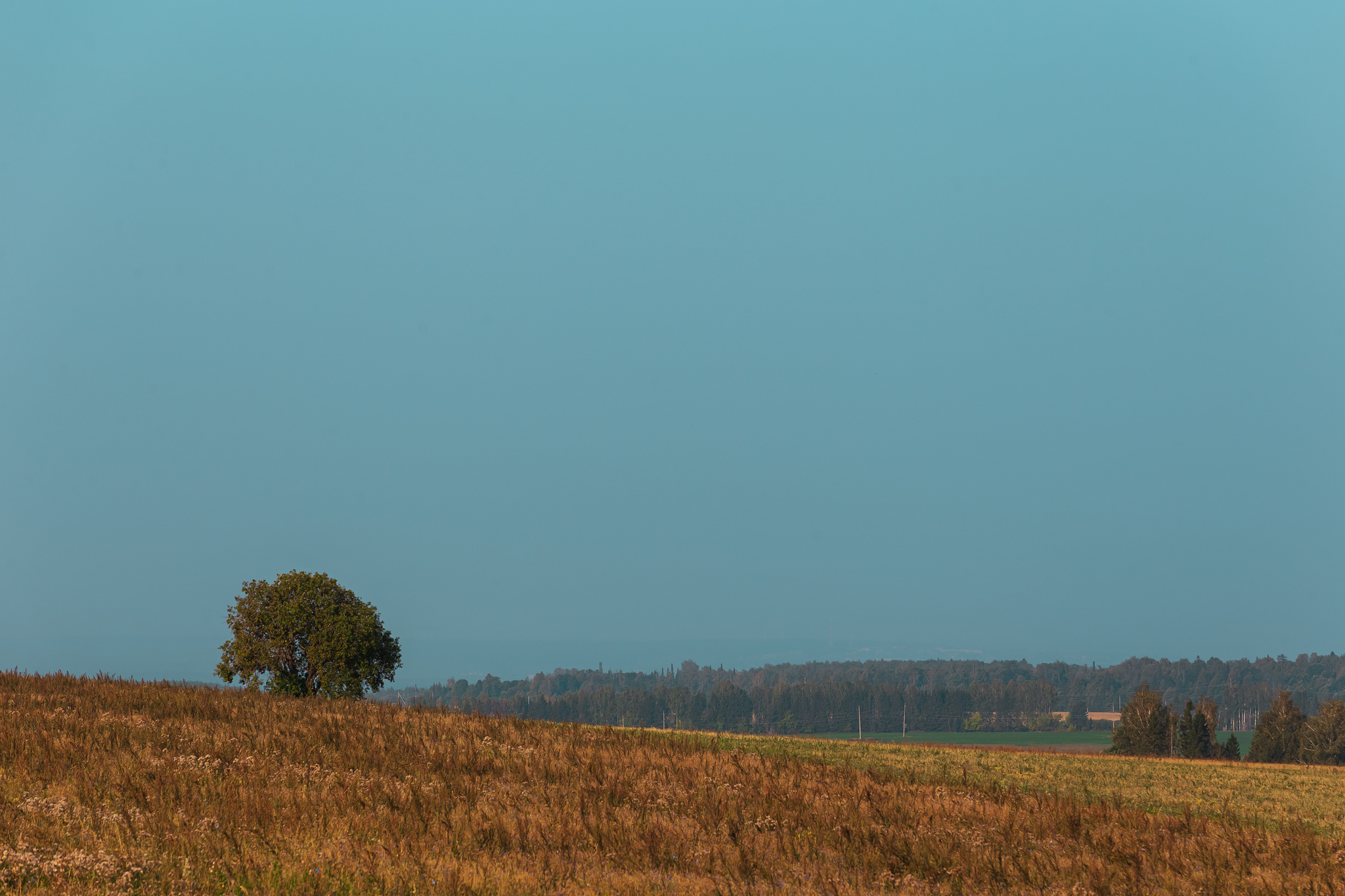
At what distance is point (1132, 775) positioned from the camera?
48031 millimetres

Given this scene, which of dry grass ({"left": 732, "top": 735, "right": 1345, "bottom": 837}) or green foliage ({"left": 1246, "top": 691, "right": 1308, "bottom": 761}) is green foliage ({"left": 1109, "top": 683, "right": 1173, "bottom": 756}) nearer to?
green foliage ({"left": 1246, "top": 691, "right": 1308, "bottom": 761})

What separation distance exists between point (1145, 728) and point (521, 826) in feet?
467

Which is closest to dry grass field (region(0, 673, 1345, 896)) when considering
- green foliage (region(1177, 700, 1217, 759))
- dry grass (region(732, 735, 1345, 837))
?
dry grass (region(732, 735, 1345, 837))

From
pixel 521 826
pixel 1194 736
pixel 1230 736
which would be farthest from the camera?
pixel 1230 736

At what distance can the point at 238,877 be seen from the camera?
8922 millimetres

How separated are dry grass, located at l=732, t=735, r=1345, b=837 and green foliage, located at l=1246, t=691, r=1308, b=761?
77.4 m

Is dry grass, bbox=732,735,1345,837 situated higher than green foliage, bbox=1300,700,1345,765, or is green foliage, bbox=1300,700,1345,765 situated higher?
dry grass, bbox=732,735,1345,837

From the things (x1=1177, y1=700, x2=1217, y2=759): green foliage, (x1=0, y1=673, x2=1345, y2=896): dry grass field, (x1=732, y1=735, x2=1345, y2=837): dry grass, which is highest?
(x1=0, y1=673, x2=1345, y2=896): dry grass field

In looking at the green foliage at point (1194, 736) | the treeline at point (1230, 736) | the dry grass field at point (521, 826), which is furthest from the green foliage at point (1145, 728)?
the dry grass field at point (521, 826)

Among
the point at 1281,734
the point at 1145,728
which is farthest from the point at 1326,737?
the point at 1145,728

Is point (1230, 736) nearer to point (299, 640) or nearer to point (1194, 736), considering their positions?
point (1194, 736)

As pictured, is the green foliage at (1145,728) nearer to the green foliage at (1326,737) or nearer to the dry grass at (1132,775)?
the green foliage at (1326,737)

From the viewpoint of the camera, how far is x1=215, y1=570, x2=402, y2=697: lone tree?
4800 centimetres

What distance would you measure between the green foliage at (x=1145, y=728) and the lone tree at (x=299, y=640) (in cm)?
11621
